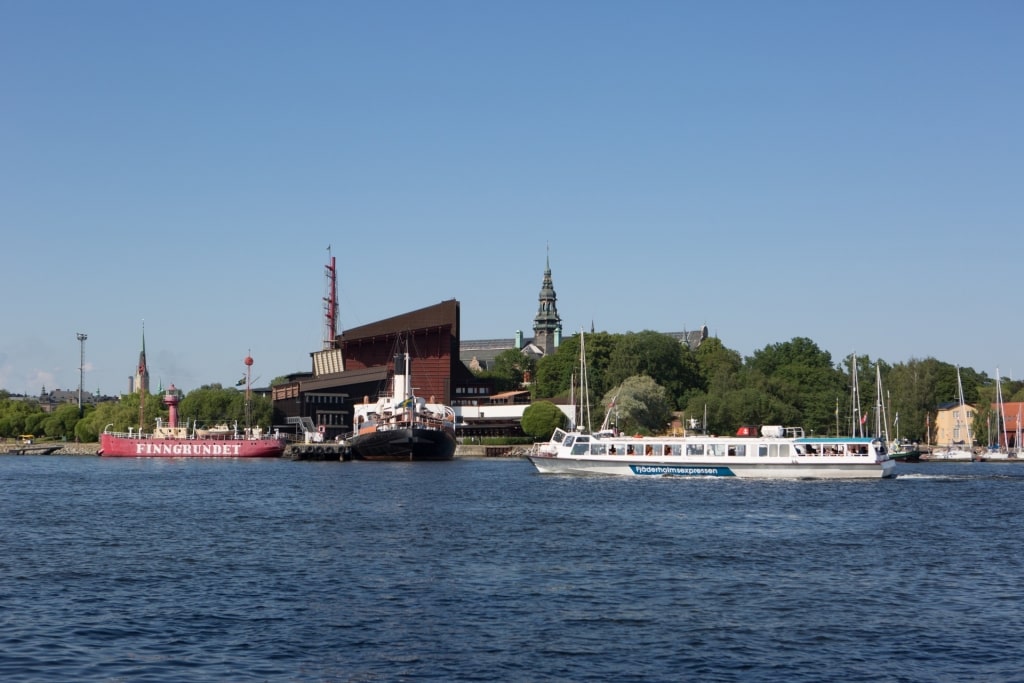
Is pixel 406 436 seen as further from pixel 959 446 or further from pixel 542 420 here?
pixel 959 446

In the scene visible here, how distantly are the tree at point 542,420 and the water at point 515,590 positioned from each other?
9224cm

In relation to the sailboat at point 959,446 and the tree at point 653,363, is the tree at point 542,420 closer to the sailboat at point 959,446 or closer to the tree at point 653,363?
the tree at point 653,363

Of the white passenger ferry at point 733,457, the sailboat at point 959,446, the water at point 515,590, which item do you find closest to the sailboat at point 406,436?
the white passenger ferry at point 733,457

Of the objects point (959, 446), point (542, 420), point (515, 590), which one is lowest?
point (515, 590)

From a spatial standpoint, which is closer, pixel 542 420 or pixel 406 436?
pixel 406 436

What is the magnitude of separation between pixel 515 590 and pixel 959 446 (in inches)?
4985

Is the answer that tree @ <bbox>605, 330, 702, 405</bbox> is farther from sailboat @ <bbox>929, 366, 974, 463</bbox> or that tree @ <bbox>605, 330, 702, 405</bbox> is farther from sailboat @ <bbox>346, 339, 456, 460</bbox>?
sailboat @ <bbox>346, 339, 456, 460</bbox>

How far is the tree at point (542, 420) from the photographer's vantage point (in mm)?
157125

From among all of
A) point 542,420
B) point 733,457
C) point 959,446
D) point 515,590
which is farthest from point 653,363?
point 515,590

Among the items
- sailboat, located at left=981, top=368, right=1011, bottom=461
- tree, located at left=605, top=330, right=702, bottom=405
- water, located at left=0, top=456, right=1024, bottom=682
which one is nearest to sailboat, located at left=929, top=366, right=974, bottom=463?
sailboat, located at left=981, top=368, right=1011, bottom=461

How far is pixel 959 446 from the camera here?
146 meters

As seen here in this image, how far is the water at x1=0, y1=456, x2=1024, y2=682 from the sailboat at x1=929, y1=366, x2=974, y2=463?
79.6 m

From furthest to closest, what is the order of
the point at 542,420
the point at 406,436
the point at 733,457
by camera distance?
the point at 542,420 < the point at 406,436 < the point at 733,457

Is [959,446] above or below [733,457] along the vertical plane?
below
